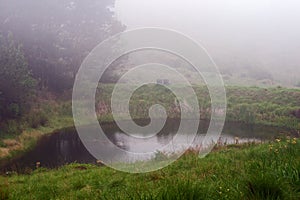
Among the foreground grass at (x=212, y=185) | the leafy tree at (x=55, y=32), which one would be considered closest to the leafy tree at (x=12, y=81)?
the leafy tree at (x=55, y=32)

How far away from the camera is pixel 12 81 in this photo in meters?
21.0

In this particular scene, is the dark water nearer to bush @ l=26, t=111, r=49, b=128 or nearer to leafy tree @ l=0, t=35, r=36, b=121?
bush @ l=26, t=111, r=49, b=128

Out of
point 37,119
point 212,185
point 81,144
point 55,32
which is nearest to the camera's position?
point 212,185

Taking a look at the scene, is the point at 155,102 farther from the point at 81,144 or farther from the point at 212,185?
the point at 212,185

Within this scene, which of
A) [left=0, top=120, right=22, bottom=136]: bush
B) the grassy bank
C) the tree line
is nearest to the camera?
[left=0, top=120, right=22, bottom=136]: bush

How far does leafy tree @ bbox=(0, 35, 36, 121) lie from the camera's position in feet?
68.3

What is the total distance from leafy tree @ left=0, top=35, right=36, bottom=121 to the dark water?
2753 millimetres

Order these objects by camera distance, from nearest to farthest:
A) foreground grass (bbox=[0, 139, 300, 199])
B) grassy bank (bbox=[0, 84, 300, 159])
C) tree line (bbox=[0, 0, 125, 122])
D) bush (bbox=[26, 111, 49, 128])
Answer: foreground grass (bbox=[0, 139, 300, 199])
grassy bank (bbox=[0, 84, 300, 159])
bush (bbox=[26, 111, 49, 128])
tree line (bbox=[0, 0, 125, 122])

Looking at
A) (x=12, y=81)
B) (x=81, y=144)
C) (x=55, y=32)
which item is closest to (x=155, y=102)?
(x=55, y=32)

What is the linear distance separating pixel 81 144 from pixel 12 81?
17.8ft

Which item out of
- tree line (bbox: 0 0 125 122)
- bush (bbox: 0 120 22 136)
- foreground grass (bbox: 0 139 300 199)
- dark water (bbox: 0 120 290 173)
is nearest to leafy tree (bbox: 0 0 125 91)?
tree line (bbox: 0 0 125 122)

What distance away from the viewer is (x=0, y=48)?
20859 mm

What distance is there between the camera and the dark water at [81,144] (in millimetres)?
16433

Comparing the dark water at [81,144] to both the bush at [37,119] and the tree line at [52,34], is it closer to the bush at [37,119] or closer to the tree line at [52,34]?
the bush at [37,119]
